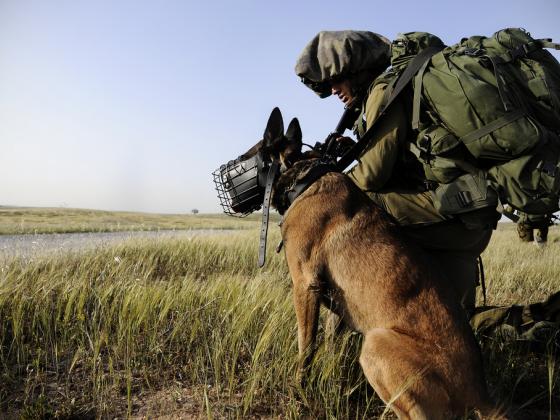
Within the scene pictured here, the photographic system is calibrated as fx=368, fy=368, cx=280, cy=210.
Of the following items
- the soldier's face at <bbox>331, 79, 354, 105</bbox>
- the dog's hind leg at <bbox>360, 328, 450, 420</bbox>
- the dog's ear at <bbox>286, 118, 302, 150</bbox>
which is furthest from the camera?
the soldier's face at <bbox>331, 79, 354, 105</bbox>

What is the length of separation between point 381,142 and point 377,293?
1100 mm

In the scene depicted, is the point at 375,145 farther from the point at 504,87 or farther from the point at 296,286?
the point at 296,286

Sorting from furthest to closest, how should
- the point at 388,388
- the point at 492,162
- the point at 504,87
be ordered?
the point at 492,162 < the point at 504,87 < the point at 388,388

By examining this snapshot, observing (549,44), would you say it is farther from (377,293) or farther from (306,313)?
(306,313)

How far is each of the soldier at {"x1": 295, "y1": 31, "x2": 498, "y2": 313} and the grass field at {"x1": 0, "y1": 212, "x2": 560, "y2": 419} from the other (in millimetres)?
910

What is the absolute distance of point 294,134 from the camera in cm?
296

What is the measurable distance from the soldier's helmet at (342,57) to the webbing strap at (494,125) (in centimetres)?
124

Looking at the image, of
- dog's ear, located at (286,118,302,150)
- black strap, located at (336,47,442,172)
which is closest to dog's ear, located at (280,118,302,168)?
dog's ear, located at (286,118,302,150)

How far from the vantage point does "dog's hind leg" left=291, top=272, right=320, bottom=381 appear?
250cm

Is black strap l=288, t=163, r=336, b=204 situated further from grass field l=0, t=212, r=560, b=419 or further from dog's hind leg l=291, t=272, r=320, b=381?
grass field l=0, t=212, r=560, b=419

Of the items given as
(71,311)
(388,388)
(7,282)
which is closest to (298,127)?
(388,388)

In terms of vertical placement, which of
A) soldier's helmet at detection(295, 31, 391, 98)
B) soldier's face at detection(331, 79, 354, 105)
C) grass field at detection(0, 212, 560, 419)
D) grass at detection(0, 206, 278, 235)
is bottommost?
grass at detection(0, 206, 278, 235)

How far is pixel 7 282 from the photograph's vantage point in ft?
11.5

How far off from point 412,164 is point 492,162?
63 cm
